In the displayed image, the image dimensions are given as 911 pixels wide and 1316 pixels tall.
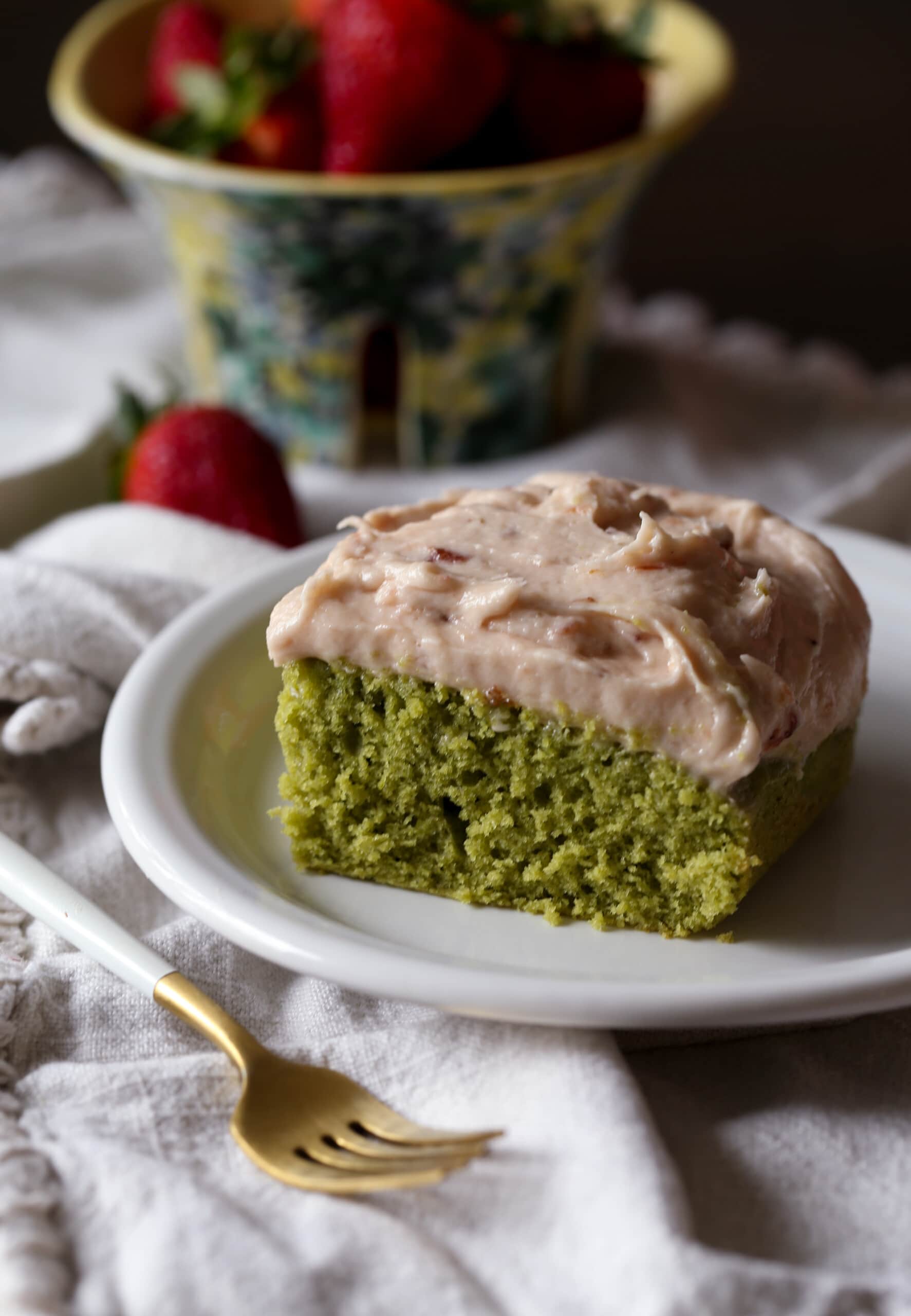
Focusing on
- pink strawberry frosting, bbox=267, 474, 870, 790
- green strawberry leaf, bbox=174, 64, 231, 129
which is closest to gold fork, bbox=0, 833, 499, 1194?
pink strawberry frosting, bbox=267, 474, 870, 790

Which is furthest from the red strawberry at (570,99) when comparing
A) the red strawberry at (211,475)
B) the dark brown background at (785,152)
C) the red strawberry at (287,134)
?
the dark brown background at (785,152)

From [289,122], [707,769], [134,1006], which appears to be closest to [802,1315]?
[707,769]

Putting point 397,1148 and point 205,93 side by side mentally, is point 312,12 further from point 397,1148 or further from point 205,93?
point 397,1148

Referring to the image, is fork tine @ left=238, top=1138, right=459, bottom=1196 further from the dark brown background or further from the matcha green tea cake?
the dark brown background

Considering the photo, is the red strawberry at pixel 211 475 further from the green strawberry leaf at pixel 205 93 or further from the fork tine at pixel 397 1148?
the fork tine at pixel 397 1148

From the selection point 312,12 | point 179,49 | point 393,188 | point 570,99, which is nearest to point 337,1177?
point 393,188
